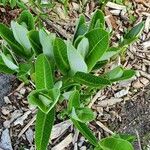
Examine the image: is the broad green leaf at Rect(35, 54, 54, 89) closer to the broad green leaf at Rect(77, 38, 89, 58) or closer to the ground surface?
the broad green leaf at Rect(77, 38, 89, 58)

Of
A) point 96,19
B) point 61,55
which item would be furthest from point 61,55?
point 96,19

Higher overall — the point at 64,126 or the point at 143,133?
the point at 64,126

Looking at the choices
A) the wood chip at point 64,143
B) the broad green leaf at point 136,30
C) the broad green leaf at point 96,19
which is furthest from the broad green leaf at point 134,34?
the wood chip at point 64,143

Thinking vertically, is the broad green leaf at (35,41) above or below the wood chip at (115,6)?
above

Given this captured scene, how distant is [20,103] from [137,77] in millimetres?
589

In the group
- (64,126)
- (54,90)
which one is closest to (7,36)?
(54,90)

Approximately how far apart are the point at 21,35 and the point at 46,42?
13 cm

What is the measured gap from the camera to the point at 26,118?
2.16 m

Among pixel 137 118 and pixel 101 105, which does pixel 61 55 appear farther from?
pixel 137 118

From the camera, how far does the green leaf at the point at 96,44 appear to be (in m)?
1.74

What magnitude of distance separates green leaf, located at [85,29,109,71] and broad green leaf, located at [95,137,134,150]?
298 mm

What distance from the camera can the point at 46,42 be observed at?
5.89 feet

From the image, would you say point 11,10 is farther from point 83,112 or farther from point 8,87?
point 83,112

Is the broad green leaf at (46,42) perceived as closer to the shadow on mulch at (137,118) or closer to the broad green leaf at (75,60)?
the broad green leaf at (75,60)
